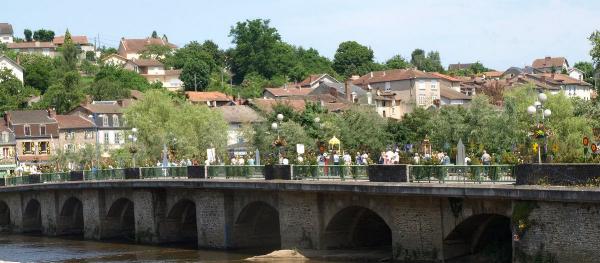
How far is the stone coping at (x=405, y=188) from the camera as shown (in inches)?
1308

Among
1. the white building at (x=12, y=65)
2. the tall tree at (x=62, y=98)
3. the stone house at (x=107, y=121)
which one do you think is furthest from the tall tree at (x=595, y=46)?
the white building at (x=12, y=65)

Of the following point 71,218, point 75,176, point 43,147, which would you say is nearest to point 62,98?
point 43,147

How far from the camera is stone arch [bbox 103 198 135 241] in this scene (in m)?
64.8

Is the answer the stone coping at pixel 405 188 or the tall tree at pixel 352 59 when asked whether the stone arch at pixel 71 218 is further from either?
the tall tree at pixel 352 59

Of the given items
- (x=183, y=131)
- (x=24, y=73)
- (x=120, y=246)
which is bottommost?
(x=120, y=246)

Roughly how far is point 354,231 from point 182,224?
1539cm

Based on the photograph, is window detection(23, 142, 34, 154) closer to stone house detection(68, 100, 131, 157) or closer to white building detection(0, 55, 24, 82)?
stone house detection(68, 100, 131, 157)

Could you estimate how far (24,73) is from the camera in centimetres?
16788

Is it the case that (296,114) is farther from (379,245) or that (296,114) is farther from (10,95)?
(10,95)

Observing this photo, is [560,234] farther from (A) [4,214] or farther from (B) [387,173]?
(A) [4,214]

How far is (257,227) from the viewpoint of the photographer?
2078 inches

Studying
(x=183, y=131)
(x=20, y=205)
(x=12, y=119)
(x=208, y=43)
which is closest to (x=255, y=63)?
(x=208, y=43)

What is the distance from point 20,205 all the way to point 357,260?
127 ft

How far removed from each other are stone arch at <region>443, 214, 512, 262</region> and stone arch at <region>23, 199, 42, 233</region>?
41636 millimetres
